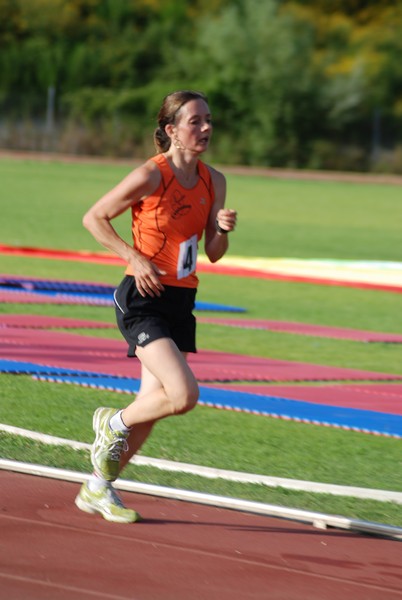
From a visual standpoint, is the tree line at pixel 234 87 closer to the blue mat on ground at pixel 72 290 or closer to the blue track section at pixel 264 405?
the blue mat on ground at pixel 72 290

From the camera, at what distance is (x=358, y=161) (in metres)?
52.3

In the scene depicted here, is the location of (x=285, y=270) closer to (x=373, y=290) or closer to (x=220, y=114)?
(x=373, y=290)

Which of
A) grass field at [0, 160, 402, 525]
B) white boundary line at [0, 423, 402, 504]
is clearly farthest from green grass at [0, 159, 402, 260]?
white boundary line at [0, 423, 402, 504]

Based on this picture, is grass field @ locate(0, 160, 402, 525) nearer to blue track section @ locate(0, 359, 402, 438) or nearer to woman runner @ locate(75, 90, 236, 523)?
blue track section @ locate(0, 359, 402, 438)

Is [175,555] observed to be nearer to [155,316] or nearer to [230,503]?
[230,503]

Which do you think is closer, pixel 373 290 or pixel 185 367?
pixel 185 367

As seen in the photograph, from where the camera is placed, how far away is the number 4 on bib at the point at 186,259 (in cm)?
574

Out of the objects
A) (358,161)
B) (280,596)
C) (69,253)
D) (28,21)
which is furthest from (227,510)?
(28,21)

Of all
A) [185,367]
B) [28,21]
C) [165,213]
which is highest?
[28,21]

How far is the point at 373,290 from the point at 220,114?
38672 mm

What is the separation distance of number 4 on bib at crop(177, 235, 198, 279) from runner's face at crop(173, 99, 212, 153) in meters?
0.41

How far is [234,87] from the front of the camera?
5525 centimetres

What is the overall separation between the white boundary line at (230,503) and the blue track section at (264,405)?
83.8 inches

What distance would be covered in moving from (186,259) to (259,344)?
5.81m
